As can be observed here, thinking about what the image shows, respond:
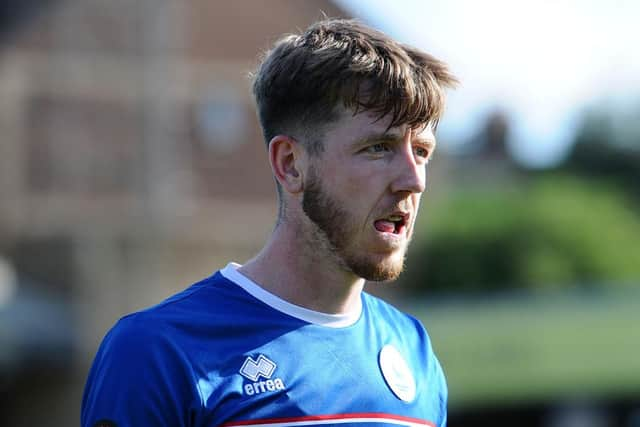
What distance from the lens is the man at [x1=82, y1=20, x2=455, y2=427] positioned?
324 cm

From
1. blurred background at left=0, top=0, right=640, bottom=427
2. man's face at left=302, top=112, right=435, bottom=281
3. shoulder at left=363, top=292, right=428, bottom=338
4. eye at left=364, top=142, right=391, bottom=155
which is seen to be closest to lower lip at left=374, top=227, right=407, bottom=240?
man's face at left=302, top=112, right=435, bottom=281

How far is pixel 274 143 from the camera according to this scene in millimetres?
3557

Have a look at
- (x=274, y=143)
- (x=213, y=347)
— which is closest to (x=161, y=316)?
(x=213, y=347)

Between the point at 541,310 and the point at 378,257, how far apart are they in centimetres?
1573

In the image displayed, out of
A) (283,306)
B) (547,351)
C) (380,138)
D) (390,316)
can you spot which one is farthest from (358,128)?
(547,351)

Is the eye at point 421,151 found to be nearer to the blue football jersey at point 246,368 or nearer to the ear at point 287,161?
the ear at point 287,161

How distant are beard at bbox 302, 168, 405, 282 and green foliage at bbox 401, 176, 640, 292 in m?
19.9

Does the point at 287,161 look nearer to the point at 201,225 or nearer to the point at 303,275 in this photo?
the point at 303,275

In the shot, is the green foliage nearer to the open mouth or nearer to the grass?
the grass

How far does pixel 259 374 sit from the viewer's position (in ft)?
10.9

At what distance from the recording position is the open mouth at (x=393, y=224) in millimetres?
A: 3436

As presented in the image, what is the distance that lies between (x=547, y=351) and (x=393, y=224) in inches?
595

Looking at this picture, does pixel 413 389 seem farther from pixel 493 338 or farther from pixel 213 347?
pixel 493 338

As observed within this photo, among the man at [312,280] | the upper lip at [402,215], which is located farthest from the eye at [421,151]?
the upper lip at [402,215]
